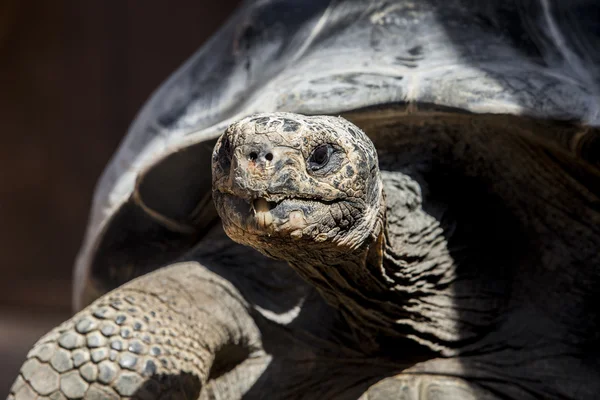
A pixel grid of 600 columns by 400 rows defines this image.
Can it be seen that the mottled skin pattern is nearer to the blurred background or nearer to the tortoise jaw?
the tortoise jaw

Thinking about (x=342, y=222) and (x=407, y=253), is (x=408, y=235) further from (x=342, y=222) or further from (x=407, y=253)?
(x=342, y=222)

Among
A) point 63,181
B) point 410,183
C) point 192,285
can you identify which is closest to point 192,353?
point 192,285

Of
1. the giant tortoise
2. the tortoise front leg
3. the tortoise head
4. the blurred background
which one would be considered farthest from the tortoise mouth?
the blurred background

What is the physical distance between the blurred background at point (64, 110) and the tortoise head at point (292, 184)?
5218 millimetres

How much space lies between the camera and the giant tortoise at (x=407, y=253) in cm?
219

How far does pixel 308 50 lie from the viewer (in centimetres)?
274

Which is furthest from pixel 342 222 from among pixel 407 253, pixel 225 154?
pixel 407 253

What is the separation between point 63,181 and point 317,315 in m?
4.92

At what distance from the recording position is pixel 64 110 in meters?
6.82

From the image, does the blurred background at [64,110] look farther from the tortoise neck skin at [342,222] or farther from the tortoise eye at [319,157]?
the tortoise eye at [319,157]

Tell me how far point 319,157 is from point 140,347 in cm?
→ 85

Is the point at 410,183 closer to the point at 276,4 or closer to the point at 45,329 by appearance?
the point at 276,4

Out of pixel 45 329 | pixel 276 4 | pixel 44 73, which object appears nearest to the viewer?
pixel 276 4

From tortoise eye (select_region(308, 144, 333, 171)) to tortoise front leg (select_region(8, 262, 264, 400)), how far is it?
814 millimetres
